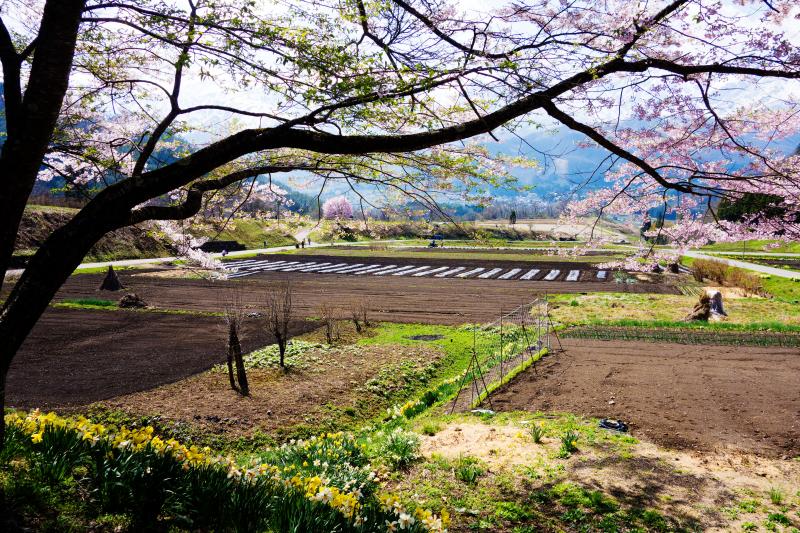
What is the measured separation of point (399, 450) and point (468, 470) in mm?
980

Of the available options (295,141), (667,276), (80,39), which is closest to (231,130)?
(80,39)

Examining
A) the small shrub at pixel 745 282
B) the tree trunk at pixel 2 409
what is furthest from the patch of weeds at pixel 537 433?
the small shrub at pixel 745 282

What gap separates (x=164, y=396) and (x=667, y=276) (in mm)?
33111

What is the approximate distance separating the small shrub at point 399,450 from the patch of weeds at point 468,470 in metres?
0.57

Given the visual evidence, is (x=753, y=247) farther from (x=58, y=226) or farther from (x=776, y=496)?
(x=58, y=226)

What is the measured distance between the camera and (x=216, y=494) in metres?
3.73

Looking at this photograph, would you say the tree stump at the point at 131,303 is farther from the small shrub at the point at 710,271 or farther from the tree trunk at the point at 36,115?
the small shrub at the point at 710,271

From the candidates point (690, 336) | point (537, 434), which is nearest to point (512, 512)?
point (537, 434)

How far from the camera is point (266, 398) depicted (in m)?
9.90

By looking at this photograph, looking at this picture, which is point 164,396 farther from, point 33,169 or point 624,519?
point 624,519

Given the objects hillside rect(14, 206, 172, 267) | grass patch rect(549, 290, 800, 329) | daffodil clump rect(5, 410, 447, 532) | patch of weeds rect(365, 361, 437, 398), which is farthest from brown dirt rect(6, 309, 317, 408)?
hillside rect(14, 206, 172, 267)

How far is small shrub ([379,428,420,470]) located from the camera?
246 inches

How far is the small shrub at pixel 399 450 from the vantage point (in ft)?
20.5

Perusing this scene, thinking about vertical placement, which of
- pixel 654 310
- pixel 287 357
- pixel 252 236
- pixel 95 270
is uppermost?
pixel 252 236
